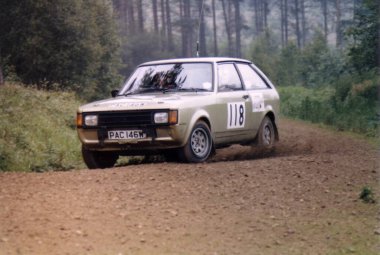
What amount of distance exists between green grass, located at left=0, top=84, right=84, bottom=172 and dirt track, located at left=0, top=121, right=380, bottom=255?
2.60m

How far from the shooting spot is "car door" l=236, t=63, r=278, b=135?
10820 mm

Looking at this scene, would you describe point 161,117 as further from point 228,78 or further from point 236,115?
point 228,78

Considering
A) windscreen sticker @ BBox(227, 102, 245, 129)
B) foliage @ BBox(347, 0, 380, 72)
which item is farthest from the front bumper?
foliage @ BBox(347, 0, 380, 72)

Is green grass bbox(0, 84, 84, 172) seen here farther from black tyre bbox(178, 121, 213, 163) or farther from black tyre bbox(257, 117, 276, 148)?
black tyre bbox(257, 117, 276, 148)

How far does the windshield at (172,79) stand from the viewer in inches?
395

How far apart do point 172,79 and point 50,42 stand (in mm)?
19786

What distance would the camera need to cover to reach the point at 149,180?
25.3 ft

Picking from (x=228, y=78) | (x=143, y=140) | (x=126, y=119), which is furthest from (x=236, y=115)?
(x=126, y=119)

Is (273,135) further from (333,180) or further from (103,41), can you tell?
(103,41)

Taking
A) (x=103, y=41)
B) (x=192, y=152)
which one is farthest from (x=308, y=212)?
(x=103, y=41)

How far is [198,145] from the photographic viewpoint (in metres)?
9.45

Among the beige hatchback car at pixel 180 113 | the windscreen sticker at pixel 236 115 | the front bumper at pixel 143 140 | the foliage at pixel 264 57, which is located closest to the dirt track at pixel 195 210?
the front bumper at pixel 143 140

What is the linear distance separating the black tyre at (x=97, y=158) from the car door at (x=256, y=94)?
89.3 inches

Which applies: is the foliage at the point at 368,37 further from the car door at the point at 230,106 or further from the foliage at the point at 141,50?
the foliage at the point at 141,50
